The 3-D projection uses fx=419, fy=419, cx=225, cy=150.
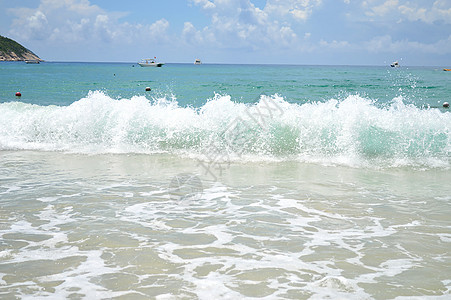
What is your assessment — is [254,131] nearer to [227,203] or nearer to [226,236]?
[227,203]

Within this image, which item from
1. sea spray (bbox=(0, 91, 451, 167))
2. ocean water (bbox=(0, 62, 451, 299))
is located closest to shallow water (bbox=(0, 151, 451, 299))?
ocean water (bbox=(0, 62, 451, 299))

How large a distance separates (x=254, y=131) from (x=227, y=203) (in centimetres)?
590

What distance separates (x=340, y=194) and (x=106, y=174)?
15.6 feet

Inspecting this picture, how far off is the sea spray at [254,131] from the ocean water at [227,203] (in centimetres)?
5

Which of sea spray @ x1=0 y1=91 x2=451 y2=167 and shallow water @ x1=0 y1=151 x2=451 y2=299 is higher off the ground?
sea spray @ x1=0 y1=91 x2=451 y2=167

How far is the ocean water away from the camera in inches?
164

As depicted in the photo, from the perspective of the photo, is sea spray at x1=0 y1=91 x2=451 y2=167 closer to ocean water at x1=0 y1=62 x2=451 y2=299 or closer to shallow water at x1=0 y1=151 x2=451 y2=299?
ocean water at x1=0 y1=62 x2=451 y2=299

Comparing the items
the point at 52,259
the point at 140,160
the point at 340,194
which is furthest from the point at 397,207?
the point at 140,160

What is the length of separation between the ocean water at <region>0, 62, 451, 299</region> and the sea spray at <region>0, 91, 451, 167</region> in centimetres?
5

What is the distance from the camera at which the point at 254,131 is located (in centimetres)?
1239

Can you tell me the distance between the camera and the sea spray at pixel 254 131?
11086 millimetres

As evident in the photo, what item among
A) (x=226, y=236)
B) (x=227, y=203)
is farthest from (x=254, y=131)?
(x=226, y=236)

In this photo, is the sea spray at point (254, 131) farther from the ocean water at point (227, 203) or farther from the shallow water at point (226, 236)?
the shallow water at point (226, 236)

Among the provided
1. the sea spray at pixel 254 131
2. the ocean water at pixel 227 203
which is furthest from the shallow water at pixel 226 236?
the sea spray at pixel 254 131
